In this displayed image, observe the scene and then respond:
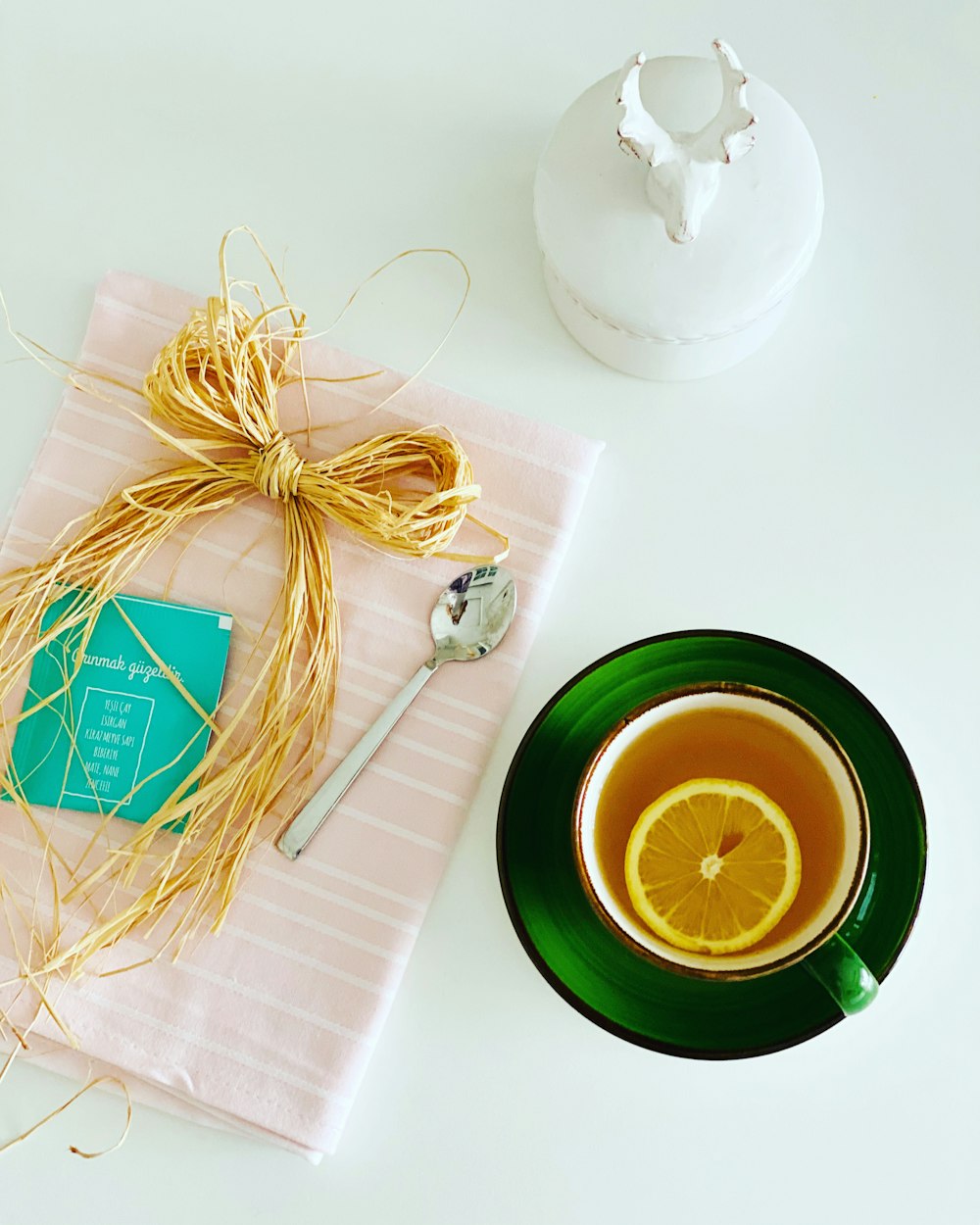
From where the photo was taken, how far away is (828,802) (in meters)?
0.70

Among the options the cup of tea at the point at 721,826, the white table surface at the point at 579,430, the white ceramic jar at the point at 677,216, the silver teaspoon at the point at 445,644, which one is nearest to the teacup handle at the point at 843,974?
the cup of tea at the point at 721,826

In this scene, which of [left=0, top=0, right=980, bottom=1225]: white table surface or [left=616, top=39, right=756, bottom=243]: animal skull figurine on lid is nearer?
[left=616, top=39, right=756, bottom=243]: animal skull figurine on lid

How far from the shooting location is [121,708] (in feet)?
2.59

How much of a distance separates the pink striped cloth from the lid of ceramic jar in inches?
5.2

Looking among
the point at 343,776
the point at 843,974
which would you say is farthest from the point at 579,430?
the point at 843,974

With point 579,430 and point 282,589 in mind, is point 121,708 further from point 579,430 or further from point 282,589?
point 579,430

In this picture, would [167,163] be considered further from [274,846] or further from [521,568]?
[274,846]

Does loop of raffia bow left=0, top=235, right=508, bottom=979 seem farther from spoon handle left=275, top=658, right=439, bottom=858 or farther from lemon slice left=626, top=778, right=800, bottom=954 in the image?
lemon slice left=626, top=778, right=800, bottom=954

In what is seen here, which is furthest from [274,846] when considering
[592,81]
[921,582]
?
[592,81]

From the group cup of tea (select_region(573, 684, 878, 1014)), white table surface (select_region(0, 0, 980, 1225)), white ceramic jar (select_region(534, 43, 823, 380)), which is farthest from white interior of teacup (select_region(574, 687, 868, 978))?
white ceramic jar (select_region(534, 43, 823, 380))

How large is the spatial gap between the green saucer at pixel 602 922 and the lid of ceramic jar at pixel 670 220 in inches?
8.9

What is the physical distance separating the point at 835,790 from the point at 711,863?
92mm

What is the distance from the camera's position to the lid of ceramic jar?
0.69m

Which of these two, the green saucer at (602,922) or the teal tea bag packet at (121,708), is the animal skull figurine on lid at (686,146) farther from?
the teal tea bag packet at (121,708)
